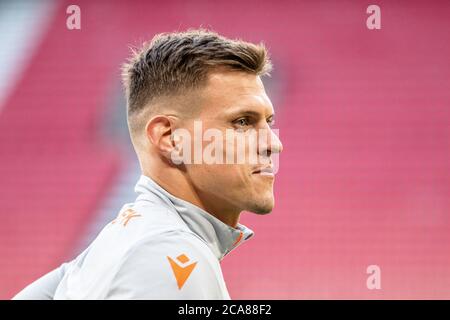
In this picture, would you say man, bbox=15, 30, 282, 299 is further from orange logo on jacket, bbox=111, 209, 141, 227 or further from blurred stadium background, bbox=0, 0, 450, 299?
blurred stadium background, bbox=0, 0, 450, 299

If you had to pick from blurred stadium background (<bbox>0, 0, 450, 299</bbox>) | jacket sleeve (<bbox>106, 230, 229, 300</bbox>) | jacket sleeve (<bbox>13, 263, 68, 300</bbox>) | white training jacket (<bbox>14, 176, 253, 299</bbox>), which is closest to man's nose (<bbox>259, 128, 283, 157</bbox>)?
white training jacket (<bbox>14, 176, 253, 299</bbox>)

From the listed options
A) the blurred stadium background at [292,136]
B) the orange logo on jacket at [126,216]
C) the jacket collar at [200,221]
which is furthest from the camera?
the blurred stadium background at [292,136]

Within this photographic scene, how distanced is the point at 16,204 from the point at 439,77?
242 cm

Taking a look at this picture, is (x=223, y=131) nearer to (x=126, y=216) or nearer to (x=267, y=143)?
(x=267, y=143)

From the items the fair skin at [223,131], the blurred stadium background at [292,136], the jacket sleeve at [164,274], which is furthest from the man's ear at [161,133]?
the blurred stadium background at [292,136]

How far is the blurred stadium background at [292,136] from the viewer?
141 inches

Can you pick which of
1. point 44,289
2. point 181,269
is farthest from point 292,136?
point 181,269

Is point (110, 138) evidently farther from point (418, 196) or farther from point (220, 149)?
point (220, 149)

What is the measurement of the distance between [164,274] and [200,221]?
31 centimetres

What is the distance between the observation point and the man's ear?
4.66ft

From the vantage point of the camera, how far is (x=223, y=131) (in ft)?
4.58

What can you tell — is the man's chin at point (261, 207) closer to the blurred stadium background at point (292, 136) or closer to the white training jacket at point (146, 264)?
the white training jacket at point (146, 264)

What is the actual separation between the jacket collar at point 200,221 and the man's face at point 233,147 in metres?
0.04

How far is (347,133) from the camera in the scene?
146 inches
